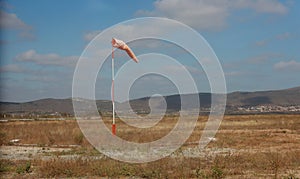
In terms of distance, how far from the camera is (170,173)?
44.5 feet

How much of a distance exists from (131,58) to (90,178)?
625cm

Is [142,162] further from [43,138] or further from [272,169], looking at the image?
[43,138]

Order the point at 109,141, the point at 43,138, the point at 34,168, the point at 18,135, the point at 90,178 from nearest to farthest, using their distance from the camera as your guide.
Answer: the point at 90,178 → the point at 34,168 → the point at 109,141 → the point at 43,138 → the point at 18,135

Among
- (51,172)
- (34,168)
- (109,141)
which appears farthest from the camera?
(109,141)

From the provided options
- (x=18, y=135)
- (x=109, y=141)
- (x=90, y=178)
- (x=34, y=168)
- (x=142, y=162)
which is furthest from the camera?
(x=18, y=135)

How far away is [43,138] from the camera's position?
3061cm

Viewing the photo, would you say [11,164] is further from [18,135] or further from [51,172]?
[18,135]

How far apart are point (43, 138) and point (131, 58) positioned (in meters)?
15.8

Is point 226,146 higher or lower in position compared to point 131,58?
lower

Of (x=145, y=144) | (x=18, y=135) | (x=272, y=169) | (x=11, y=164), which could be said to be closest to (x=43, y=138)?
(x=18, y=135)

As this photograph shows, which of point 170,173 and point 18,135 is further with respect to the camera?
point 18,135

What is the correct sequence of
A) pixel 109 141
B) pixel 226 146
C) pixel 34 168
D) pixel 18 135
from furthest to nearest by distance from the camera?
pixel 18 135 → pixel 109 141 → pixel 226 146 → pixel 34 168

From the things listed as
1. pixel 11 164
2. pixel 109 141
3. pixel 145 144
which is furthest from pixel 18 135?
pixel 11 164

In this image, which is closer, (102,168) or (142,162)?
(102,168)
